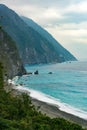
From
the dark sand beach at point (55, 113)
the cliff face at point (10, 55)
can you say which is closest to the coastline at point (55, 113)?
the dark sand beach at point (55, 113)

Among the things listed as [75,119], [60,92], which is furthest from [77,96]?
[75,119]

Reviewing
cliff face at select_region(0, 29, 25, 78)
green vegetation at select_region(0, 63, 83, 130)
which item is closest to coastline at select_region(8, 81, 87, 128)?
green vegetation at select_region(0, 63, 83, 130)

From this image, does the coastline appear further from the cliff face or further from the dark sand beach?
the cliff face

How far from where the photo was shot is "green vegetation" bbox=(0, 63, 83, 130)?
27.9 metres

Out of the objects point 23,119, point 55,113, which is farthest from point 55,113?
point 23,119

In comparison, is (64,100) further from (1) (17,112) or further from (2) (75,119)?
(1) (17,112)

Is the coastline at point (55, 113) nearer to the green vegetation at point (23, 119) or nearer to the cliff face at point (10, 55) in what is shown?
the green vegetation at point (23, 119)

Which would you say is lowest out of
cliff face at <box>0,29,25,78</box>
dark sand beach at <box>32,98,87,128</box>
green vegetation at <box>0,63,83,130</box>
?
dark sand beach at <box>32,98,87,128</box>

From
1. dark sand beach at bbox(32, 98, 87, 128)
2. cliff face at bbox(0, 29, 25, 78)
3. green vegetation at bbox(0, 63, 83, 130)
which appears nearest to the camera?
green vegetation at bbox(0, 63, 83, 130)

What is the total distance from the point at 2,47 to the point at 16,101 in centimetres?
8950

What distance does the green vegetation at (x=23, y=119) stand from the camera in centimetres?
2789

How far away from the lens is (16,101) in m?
40.1

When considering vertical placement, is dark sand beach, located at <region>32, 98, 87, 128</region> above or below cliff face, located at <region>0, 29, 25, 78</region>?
below

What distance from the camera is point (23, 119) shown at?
32375 mm
